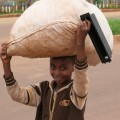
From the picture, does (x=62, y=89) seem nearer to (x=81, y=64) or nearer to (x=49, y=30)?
(x=81, y=64)

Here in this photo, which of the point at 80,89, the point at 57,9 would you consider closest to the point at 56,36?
the point at 57,9

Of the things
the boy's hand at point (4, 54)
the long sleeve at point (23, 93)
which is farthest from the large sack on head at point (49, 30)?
the long sleeve at point (23, 93)

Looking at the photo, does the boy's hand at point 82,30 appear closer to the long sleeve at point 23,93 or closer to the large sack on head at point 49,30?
the large sack on head at point 49,30

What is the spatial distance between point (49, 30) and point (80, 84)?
0.37 metres

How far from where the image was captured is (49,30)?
2.79 m

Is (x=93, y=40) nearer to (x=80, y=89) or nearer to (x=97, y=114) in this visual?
(x=80, y=89)

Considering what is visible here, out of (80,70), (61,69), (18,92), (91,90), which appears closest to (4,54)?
(18,92)

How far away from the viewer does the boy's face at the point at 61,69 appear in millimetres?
2930

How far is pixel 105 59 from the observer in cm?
271

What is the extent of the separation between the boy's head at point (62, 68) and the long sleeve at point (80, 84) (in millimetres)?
124

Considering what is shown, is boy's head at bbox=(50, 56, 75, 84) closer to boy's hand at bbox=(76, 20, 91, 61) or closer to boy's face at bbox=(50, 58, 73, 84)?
boy's face at bbox=(50, 58, 73, 84)

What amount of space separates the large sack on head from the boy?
0.10 m

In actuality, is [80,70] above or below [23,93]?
above

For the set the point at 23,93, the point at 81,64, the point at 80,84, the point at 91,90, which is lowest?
the point at 91,90
